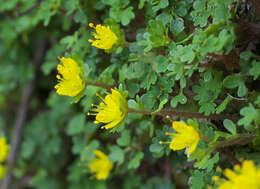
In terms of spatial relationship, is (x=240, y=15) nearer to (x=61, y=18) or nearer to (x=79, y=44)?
(x=79, y=44)

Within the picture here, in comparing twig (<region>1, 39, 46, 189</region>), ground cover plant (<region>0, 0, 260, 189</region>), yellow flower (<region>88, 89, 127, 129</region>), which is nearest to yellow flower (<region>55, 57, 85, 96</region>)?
ground cover plant (<region>0, 0, 260, 189</region>)

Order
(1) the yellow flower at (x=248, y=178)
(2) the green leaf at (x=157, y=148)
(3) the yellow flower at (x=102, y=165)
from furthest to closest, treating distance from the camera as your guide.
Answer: (3) the yellow flower at (x=102, y=165)
(2) the green leaf at (x=157, y=148)
(1) the yellow flower at (x=248, y=178)

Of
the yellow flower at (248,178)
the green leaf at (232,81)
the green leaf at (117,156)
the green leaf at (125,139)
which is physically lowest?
the green leaf at (117,156)

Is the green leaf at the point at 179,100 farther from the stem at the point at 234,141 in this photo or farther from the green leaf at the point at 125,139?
the green leaf at the point at 125,139

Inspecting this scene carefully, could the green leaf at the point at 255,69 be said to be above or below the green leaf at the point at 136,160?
above

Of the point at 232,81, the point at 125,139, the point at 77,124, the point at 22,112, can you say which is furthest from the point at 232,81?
the point at 22,112

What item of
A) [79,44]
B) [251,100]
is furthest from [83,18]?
[251,100]

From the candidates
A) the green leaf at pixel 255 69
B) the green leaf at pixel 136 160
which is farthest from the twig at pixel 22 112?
the green leaf at pixel 255 69
